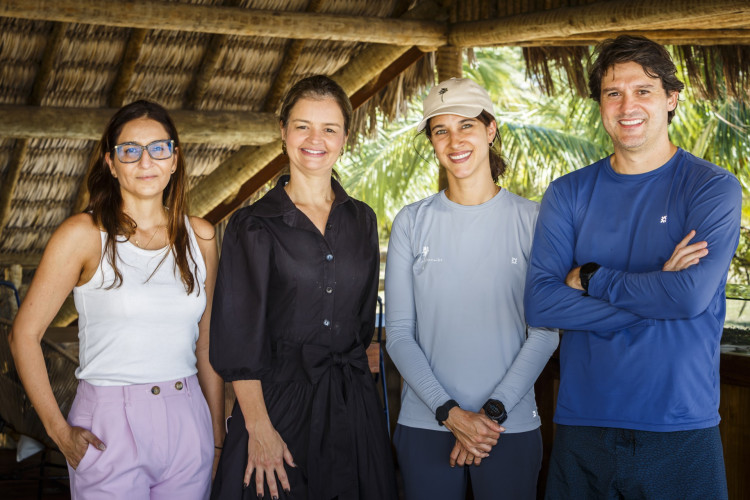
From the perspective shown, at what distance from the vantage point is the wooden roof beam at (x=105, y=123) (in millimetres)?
4418

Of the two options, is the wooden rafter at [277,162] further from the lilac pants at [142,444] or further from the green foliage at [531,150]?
the green foliage at [531,150]

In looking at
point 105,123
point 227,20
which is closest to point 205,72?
point 105,123

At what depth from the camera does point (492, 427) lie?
200 centimetres

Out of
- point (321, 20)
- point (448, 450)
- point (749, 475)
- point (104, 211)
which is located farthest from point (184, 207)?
point (321, 20)

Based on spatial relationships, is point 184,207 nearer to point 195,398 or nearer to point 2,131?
point 195,398

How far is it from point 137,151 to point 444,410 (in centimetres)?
103

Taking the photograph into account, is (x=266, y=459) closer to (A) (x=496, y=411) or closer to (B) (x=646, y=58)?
(A) (x=496, y=411)

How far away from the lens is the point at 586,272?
1.95 meters

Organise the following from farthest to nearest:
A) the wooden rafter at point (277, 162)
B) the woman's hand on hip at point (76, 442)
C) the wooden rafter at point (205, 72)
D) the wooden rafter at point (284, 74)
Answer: the wooden rafter at point (277, 162)
the wooden rafter at point (284, 74)
the wooden rafter at point (205, 72)
the woman's hand on hip at point (76, 442)

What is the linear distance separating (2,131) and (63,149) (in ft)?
2.77

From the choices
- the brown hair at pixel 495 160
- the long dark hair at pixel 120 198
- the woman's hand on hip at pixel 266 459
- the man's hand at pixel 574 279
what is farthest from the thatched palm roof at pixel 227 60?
the woman's hand on hip at pixel 266 459

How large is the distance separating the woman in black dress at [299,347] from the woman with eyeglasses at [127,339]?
0.34ft

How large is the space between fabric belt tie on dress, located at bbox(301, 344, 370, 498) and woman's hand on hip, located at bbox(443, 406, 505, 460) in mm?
259

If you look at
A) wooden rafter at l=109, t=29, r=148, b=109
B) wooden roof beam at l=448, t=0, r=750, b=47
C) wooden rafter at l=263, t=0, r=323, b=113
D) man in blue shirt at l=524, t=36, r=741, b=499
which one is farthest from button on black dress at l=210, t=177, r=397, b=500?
wooden rafter at l=263, t=0, r=323, b=113
